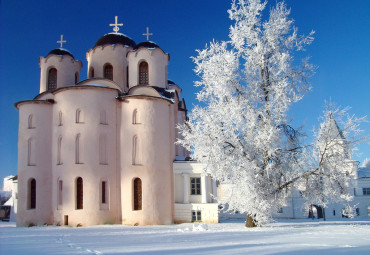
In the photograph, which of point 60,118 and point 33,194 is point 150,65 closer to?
point 60,118

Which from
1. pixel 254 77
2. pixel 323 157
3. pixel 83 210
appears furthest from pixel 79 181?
pixel 323 157

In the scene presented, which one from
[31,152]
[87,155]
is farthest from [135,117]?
[31,152]

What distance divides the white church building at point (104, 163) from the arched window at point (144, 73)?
1.53 meters

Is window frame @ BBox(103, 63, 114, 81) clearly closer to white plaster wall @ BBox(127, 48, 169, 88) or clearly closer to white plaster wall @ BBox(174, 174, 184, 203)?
white plaster wall @ BBox(127, 48, 169, 88)

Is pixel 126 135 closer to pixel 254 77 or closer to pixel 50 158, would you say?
pixel 50 158

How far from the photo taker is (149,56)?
29438 millimetres

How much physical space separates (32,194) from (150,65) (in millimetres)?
12071

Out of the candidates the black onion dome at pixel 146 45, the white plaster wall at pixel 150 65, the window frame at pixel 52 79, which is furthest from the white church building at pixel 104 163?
the black onion dome at pixel 146 45

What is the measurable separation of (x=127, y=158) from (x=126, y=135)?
4.91 ft

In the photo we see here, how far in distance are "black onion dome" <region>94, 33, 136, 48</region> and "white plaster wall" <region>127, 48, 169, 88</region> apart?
2.11 meters

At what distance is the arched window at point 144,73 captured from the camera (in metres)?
29.5

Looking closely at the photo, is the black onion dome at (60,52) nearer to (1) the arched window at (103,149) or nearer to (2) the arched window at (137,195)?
(1) the arched window at (103,149)

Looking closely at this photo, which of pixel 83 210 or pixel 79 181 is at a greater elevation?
pixel 79 181

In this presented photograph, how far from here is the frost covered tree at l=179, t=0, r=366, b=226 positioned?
17312 millimetres
